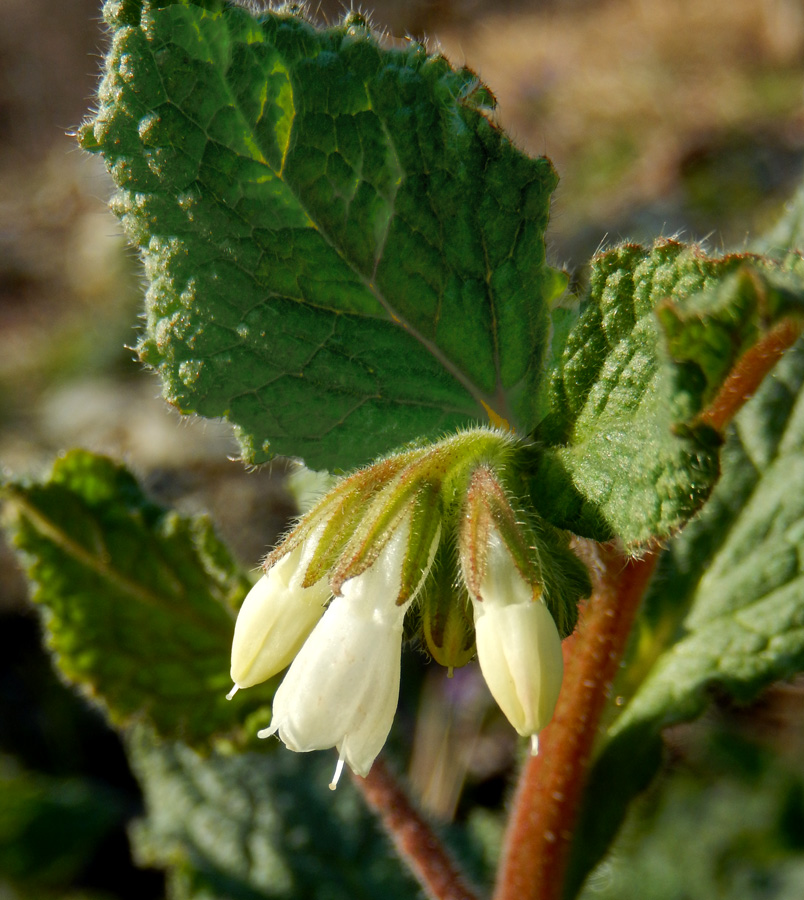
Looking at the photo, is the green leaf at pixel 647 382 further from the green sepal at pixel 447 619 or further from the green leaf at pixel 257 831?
the green leaf at pixel 257 831

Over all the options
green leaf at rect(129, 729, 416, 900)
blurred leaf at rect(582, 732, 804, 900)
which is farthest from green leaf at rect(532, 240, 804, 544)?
blurred leaf at rect(582, 732, 804, 900)

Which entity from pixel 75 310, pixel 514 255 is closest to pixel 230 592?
pixel 514 255

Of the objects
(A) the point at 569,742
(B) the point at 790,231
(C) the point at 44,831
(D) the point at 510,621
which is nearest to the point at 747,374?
(D) the point at 510,621

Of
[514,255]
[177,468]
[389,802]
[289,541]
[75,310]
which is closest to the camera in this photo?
[289,541]

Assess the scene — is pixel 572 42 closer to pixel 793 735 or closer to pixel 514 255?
pixel 793 735

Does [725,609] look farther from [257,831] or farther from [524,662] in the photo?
[257,831]

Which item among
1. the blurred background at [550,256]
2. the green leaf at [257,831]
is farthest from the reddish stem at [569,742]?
the green leaf at [257,831]

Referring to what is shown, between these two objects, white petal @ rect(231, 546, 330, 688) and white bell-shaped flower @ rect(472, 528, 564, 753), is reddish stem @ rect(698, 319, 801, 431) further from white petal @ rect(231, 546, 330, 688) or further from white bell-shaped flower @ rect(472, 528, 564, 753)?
white petal @ rect(231, 546, 330, 688)
